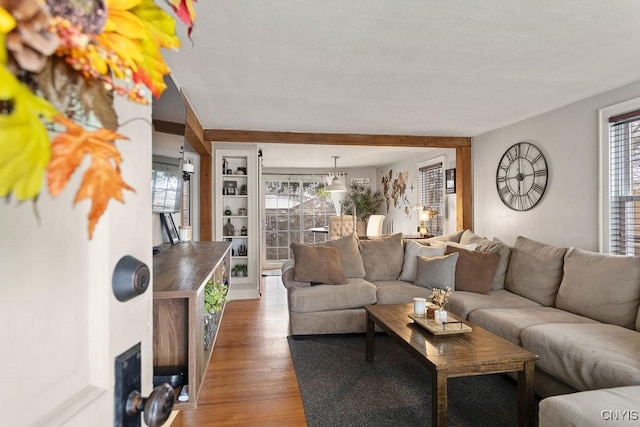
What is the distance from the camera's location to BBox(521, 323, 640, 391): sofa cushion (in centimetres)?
187

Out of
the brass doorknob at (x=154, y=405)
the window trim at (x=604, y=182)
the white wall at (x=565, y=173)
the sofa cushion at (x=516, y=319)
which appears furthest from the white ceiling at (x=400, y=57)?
the sofa cushion at (x=516, y=319)

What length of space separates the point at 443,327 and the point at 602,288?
1.33 meters

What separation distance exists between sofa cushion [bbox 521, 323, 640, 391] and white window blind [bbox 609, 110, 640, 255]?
0.95 metres

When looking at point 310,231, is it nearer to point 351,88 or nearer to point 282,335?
point 282,335

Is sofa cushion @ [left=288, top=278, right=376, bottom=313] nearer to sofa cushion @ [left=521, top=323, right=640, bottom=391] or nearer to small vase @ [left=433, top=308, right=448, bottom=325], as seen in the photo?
small vase @ [left=433, top=308, right=448, bottom=325]

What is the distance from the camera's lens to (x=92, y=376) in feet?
1.50

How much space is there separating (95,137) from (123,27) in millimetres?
110

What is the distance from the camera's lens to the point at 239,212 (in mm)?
5344

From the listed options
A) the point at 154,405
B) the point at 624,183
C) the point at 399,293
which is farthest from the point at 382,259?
the point at 154,405

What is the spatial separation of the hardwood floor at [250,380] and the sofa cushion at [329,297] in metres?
0.39

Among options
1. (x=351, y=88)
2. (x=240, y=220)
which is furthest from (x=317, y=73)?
(x=240, y=220)

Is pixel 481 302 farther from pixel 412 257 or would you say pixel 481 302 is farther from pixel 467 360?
pixel 467 360

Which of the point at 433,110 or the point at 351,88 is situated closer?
the point at 351,88

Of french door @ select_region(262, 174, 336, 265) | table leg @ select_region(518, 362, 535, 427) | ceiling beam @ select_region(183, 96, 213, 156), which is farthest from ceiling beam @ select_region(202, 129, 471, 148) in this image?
table leg @ select_region(518, 362, 535, 427)
